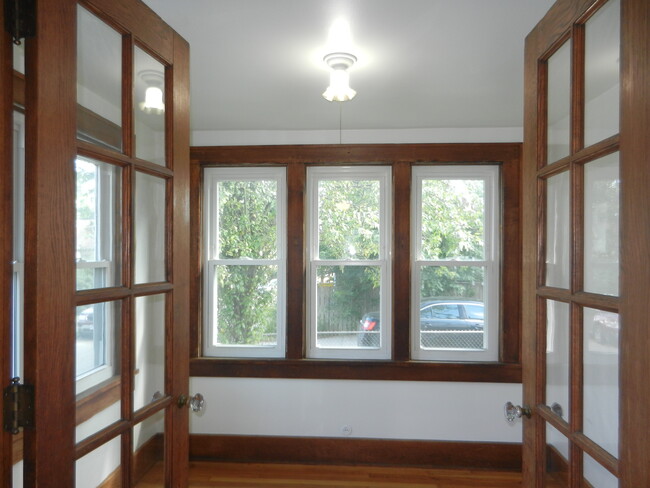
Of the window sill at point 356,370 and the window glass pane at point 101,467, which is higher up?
the window glass pane at point 101,467

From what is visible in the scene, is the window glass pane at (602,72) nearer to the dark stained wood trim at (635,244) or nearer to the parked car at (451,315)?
the dark stained wood trim at (635,244)

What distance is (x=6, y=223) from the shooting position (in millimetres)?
986

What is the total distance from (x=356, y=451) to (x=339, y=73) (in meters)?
2.57

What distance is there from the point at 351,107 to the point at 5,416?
2405 mm

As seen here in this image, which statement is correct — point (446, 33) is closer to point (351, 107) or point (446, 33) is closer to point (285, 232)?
point (351, 107)

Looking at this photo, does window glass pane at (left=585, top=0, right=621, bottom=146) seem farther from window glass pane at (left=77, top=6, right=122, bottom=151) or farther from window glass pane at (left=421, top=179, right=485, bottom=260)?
window glass pane at (left=421, top=179, right=485, bottom=260)

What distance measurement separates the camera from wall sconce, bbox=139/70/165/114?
134 centimetres

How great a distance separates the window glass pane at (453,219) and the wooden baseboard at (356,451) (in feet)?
4.47

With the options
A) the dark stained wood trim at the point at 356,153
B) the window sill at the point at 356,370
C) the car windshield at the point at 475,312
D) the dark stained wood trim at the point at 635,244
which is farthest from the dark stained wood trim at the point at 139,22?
the car windshield at the point at 475,312

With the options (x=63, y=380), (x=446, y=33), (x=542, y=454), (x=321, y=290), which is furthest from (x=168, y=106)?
(x=321, y=290)

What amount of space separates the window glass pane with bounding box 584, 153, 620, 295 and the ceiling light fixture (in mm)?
1255

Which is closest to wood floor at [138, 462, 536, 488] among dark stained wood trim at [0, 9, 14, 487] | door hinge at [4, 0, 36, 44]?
dark stained wood trim at [0, 9, 14, 487]

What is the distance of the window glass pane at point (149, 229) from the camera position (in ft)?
4.34

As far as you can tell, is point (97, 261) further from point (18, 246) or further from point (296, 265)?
point (296, 265)
